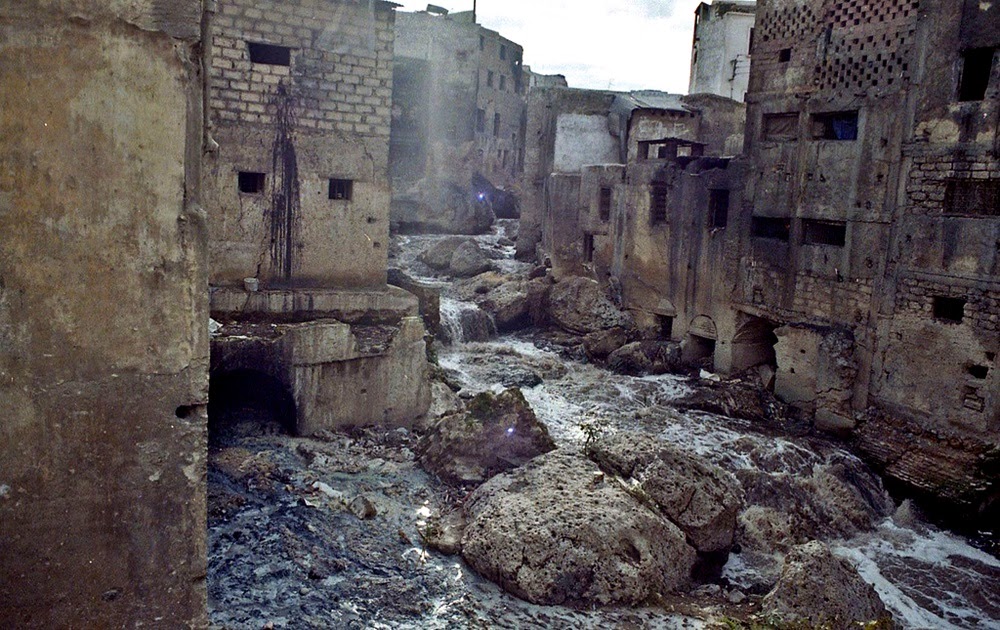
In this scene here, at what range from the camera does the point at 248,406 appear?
437 inches

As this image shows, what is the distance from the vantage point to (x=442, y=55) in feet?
107

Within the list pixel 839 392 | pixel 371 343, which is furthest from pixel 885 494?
pixel 371 343

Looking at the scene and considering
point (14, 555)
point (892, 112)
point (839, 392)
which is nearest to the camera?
point (14, 555)

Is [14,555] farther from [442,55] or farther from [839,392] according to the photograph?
[442,55]

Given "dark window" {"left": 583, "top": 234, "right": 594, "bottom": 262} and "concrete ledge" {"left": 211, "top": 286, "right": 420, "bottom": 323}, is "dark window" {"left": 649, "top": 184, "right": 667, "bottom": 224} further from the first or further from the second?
"concrete ledge" {"left": 211, "top": 286, "right": 420, "bottom": 323}

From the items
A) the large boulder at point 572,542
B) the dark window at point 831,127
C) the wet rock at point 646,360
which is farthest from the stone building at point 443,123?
the large boulder at point 572,542

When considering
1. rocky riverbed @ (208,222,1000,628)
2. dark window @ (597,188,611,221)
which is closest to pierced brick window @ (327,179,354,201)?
rocky riverbed @ (208,222,1000,628)

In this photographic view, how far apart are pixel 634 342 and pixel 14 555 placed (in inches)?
652

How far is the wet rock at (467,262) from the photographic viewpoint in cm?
2541

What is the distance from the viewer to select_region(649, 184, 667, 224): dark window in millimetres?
19812

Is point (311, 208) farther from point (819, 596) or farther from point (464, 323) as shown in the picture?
point (464, 323)

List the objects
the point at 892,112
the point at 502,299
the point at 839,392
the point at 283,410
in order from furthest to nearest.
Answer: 1. the point at 502,299
2. the point at 839,392
3. the point at 892,112
4. the point at 283,410

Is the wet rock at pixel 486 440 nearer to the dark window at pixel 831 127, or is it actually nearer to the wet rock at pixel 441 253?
the dark window at pixel 831 127

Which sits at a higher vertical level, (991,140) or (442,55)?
(442,55)
